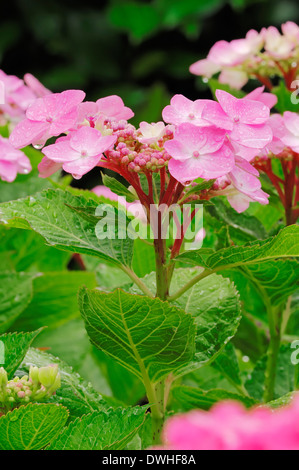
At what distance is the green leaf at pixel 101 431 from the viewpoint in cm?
41

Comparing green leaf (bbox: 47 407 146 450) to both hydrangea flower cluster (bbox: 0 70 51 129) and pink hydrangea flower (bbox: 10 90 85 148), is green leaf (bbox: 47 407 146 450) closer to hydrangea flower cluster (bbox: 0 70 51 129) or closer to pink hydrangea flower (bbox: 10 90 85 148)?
pink hydrangea flower (bbox: 10 90 85 148)

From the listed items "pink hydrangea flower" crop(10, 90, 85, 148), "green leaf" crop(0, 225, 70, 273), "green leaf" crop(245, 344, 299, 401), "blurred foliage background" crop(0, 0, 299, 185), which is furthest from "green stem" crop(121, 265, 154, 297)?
"blurred foliage background" crop(0, 0, 299, 185)

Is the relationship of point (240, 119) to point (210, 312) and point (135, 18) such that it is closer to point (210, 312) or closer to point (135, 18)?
point (210, 312)

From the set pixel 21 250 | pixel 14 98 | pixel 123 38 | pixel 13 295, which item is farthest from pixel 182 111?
pixel 123 38

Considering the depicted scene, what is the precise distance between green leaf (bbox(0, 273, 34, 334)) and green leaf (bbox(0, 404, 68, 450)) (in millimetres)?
286

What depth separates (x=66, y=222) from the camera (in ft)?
1.65

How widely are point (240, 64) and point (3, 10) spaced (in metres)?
1.61

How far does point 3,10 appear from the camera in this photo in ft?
7.32

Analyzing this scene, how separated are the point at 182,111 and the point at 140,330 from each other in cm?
16

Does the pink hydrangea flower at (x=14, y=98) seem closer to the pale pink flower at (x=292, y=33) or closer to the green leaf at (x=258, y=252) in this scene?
the pale pink flower at (x=292, y=33)

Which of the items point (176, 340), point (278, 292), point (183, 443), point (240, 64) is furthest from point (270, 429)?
point (240, 64)

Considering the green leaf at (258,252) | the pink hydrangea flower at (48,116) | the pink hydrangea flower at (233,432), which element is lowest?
the pink hydrangea flower at (233,432)

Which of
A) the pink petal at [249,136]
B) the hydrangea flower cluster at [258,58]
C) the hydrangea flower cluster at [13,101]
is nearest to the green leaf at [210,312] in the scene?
the pink petal at [249,136]

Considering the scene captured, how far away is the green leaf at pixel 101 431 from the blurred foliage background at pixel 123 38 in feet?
5.88
